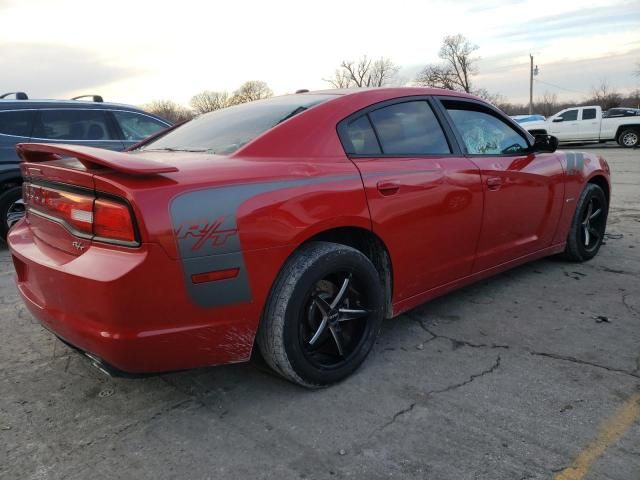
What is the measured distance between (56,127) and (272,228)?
561 centimetres

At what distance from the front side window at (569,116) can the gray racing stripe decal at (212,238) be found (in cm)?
2184

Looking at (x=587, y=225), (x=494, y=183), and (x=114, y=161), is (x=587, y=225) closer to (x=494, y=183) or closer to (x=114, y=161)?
(x=494, y=183)

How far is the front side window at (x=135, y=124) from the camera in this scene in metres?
7.31

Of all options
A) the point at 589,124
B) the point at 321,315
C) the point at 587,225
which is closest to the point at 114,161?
the point at 321,315

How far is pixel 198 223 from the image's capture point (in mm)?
2131

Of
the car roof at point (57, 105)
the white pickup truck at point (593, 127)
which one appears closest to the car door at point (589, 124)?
the white pickup truck at point (593, 127)

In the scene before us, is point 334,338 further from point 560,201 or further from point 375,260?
point 560,201

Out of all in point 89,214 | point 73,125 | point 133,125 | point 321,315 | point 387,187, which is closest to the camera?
point 89,214

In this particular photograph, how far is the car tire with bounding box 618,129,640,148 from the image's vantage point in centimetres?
2011

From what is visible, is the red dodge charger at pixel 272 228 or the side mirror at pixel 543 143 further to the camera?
the side mirror at pixel 543 143

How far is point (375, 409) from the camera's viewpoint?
8.18 feet

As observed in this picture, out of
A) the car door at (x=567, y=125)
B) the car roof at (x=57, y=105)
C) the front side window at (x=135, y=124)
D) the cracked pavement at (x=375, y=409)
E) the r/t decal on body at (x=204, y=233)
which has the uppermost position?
the car roof at (x=57, y=105)

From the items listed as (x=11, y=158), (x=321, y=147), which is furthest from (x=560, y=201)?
(x=11, y=158)

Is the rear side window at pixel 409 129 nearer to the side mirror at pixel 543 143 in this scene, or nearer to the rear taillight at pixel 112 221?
the side mirror at pixel 543 143
